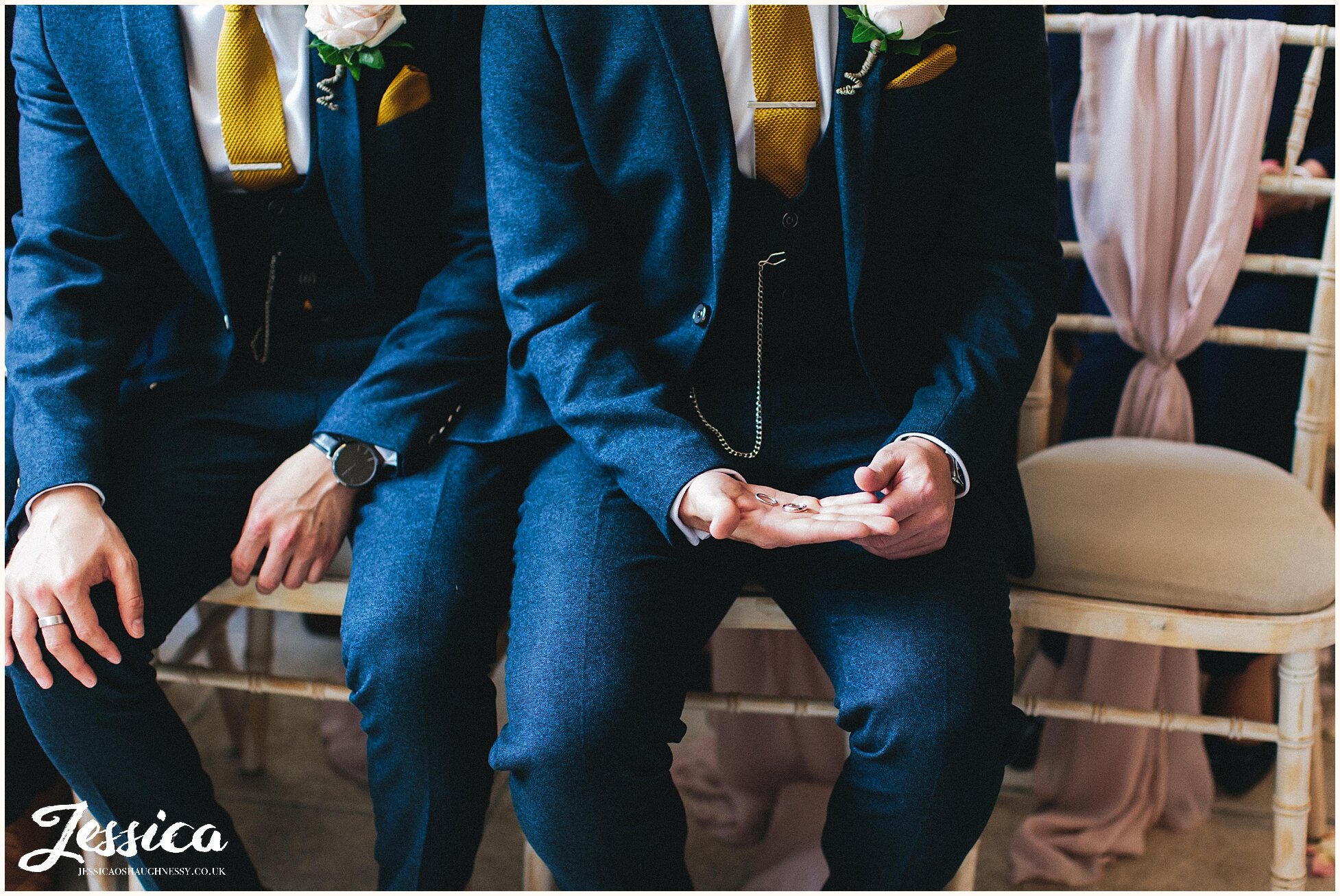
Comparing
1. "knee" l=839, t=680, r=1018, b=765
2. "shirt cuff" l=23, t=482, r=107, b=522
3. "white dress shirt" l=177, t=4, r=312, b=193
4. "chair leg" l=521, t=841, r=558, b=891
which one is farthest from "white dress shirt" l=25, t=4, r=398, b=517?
"knee" l=839, t=680, r=1018, b=765

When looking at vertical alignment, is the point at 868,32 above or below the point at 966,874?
above

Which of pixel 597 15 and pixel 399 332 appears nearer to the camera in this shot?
pixel 597 15

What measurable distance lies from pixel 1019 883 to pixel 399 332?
1.17 metres

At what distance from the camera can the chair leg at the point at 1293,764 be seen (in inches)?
52.2

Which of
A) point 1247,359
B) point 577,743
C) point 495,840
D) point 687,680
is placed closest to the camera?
point 577,743

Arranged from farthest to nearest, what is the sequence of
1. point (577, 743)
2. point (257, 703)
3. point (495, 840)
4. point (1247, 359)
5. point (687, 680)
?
point (1247, 359)
point (257, 703)
point (495, 840)
point (687, 680)
point (577, 743)

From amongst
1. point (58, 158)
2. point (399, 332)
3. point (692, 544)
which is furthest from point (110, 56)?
point (692, 544)

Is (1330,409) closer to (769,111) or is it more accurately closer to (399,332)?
(769,111)

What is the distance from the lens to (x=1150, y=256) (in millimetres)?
1575

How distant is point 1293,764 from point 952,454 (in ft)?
1.98

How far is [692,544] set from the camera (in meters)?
1.19

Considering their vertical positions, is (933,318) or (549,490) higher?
(933,318)

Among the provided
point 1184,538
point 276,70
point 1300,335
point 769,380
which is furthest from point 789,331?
point 1300,335

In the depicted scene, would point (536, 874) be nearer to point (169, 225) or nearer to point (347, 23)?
point (169, 225)
